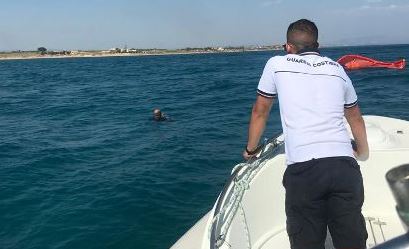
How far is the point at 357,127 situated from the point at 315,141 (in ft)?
1.91

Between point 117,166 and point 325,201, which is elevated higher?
point 325,201

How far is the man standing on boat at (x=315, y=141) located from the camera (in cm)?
312

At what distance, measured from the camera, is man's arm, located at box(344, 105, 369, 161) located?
341 centimetres

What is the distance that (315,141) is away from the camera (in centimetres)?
315

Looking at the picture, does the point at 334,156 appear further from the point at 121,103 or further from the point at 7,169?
the point at 121,103

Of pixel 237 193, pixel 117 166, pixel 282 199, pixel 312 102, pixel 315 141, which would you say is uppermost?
pixel 312 102

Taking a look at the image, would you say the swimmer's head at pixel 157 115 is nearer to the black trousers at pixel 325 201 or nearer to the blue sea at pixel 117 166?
the blue sea at pixel 117 166

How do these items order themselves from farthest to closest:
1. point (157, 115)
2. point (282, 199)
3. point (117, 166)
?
point (157, 115), point (117, 166), point (282, 199)

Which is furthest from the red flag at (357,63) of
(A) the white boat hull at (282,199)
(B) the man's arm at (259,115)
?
(B) the man's arm at (259,115)

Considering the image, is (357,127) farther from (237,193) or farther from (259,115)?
(237,193)

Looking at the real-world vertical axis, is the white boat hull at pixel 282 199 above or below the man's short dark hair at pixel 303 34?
below

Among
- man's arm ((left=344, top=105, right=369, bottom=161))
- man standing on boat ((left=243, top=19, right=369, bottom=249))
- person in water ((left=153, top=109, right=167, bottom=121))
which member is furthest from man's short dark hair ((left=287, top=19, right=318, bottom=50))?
person in water ((left=153, top=109, right=167, bottom=121))

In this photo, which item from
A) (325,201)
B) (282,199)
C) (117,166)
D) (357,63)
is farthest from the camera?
(117,166)

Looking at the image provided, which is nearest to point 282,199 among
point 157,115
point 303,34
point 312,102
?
point 312,102
